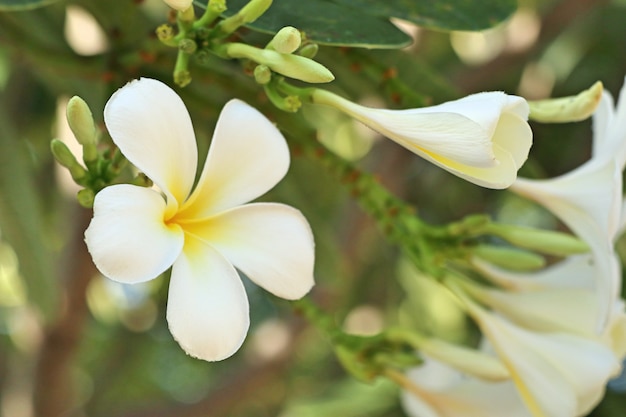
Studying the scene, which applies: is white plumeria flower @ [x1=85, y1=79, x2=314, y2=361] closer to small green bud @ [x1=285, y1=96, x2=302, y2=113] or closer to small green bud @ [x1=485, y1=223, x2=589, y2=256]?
small green bud @ [x1=285, y1=96, x2=302, y2=113]

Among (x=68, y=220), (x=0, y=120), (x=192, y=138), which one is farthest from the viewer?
(x=68, y=220)

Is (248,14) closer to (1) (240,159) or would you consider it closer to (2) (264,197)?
(1) (240,159)

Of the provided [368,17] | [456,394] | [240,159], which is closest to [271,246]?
[240,159]

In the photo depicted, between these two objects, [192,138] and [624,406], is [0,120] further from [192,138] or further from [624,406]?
[624,406]

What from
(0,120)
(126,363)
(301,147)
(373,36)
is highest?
(373,36)

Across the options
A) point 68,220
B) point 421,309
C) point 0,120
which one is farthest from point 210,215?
point 421,309

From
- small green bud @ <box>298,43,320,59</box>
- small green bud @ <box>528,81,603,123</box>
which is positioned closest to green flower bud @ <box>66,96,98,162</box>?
small green bud @ <box>298,43,320,59</box>

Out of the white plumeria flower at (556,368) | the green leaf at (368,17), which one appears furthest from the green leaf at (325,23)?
the white plumeria flower at (556,368)
